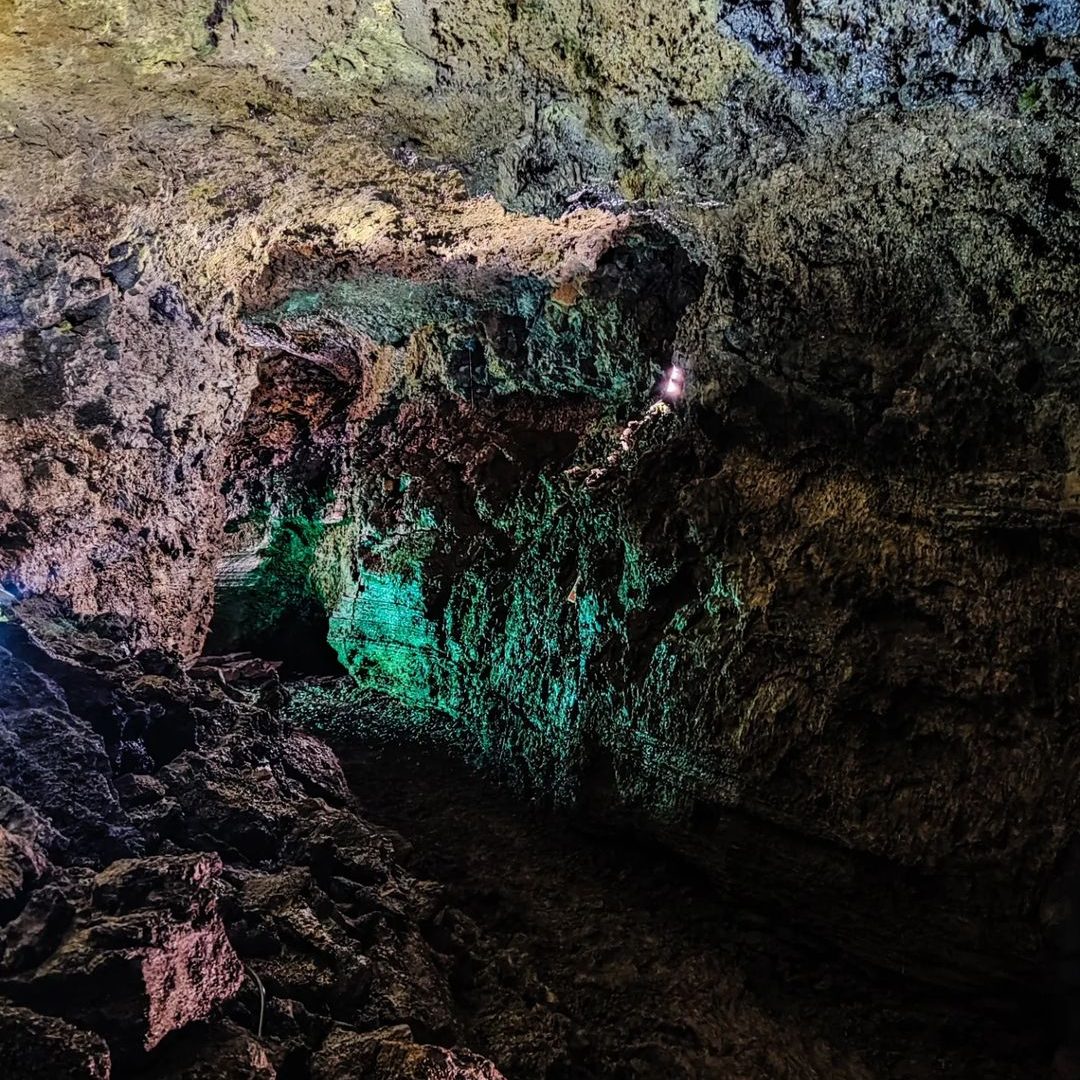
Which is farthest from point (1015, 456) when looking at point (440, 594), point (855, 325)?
point (440, 594)

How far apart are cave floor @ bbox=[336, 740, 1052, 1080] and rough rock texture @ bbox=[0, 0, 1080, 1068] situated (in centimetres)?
17

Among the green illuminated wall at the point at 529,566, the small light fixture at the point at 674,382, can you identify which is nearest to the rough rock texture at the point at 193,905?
the green illuminated wall at the point at 529,566

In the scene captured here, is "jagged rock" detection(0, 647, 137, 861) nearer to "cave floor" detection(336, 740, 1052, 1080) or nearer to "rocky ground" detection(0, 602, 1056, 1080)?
"rocky ground" detection(0, 602, 1056, 1080)

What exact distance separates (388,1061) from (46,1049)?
0.83 metres

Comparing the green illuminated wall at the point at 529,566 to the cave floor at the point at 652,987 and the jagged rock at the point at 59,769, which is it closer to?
the cave floor at the point at 652,987

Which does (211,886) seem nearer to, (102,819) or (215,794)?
(102,819)

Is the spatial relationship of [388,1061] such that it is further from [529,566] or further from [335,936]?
[529,566]

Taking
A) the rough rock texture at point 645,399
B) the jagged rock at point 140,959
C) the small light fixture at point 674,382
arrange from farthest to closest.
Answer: the small light fixture at point 674,382, the rough rock texture at point 645,399, the jagged rock at point 140,959

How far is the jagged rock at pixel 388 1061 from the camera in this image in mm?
2102

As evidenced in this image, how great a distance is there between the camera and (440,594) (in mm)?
4398

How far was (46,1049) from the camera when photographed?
5.85ft

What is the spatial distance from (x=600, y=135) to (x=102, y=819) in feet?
9.28

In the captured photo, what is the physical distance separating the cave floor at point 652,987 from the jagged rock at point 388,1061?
340 mm

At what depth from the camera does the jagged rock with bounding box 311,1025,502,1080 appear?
6.89 feet
